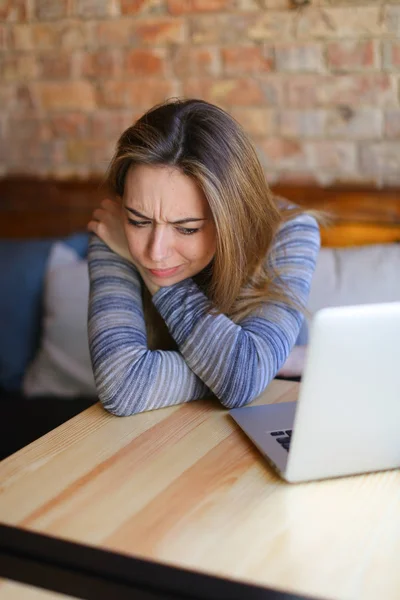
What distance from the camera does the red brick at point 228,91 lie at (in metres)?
2.14

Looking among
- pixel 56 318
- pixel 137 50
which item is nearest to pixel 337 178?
pixel 137 50

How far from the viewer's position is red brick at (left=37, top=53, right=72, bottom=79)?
2379 millimetres

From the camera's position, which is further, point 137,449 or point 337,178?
point 337,178

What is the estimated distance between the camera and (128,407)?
1194 millimetres

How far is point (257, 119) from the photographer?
2.15 meters

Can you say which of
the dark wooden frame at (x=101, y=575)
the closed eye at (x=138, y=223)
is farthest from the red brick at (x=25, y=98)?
the dark wooden frame at (x=101, y=575)

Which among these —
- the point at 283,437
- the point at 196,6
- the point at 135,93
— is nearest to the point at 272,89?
the point at 196,6

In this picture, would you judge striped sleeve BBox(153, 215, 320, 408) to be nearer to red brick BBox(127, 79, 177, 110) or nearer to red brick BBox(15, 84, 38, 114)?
red brick BBox(127, 79, 177, 110)

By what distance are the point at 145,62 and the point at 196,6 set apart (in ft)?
0.74

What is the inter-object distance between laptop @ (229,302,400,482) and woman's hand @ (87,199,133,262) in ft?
1.80

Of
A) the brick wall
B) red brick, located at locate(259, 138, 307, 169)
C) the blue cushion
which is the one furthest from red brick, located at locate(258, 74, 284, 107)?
the blue cushion

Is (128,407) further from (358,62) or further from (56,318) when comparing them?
(358,62)

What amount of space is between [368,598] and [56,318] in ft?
4.71

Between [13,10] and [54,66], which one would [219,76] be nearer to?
[54,66]
